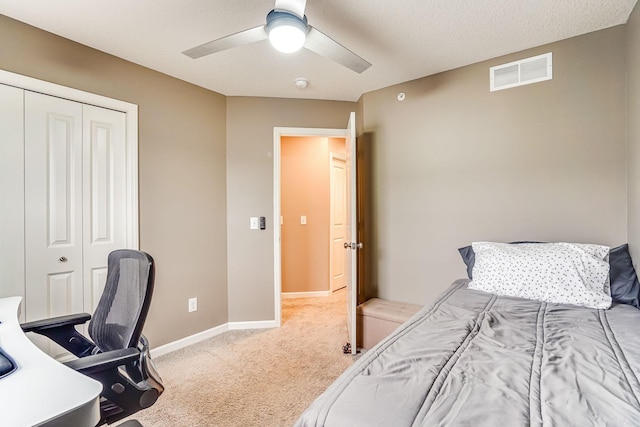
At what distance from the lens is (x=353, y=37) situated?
2.11 meters

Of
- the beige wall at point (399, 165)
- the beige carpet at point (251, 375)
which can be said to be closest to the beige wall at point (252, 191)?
the beige wall at point (399, 165)

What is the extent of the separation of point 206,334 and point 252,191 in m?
1.47

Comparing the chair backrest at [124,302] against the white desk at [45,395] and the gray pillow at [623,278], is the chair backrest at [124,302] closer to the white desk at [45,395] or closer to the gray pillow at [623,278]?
the white desk at [45,395]

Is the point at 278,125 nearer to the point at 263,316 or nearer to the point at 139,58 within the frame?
the point at 139,58

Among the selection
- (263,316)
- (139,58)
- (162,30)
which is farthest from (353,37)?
(263,316)

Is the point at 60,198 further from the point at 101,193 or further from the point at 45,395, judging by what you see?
the point at 45,395

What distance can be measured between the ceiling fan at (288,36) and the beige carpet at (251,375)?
2.09 metres

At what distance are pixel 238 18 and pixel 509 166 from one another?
2179 mm

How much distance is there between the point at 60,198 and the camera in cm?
207

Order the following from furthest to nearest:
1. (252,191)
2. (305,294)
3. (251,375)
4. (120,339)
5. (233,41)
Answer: (305,294) < (252,191) < (251,375) < (233,41) < (120,339)

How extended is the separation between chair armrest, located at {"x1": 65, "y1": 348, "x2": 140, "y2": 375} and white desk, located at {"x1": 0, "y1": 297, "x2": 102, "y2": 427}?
113 mm

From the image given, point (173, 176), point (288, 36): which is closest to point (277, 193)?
point (173, 176)

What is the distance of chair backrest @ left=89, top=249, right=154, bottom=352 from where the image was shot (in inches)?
52.1

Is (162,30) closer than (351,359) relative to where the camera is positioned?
Yes
